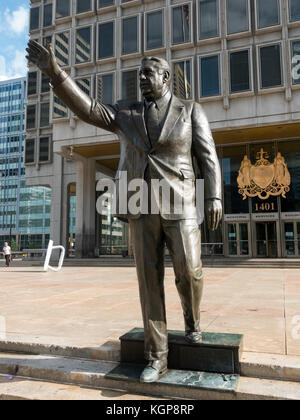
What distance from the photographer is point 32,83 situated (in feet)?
102

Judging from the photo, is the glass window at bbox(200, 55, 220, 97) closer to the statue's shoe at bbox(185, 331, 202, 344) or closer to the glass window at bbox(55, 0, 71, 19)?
the glass window at bbox(55, 0, 71, 19)

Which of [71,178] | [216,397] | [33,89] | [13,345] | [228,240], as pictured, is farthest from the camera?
[33,89]

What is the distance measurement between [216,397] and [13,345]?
222cm

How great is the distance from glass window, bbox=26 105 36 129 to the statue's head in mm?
29894

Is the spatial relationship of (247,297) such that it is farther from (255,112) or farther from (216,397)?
(255,112)

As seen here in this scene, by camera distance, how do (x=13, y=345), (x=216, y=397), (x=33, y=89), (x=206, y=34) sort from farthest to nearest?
(x=33, y=89) → (x=206, y=34) → (x=13, y=345) → (x=216, y=397)

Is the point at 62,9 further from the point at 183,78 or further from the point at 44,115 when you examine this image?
the point at 183,78

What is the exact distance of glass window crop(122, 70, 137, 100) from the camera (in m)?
23.0

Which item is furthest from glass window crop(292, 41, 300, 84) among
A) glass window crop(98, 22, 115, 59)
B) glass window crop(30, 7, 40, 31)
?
glass window crop(30, 7, 40, 31)

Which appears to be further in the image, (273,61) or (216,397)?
(273,61)

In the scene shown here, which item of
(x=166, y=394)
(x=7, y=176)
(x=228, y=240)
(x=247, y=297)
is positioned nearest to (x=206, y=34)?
(x=228, y=240)

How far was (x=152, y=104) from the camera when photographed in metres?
3.07

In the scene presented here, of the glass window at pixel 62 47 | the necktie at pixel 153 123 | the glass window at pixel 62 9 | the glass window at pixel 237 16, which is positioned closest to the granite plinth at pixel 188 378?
the necktie at pixel 153 123

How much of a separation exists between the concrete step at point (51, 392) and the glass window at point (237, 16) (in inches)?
879
